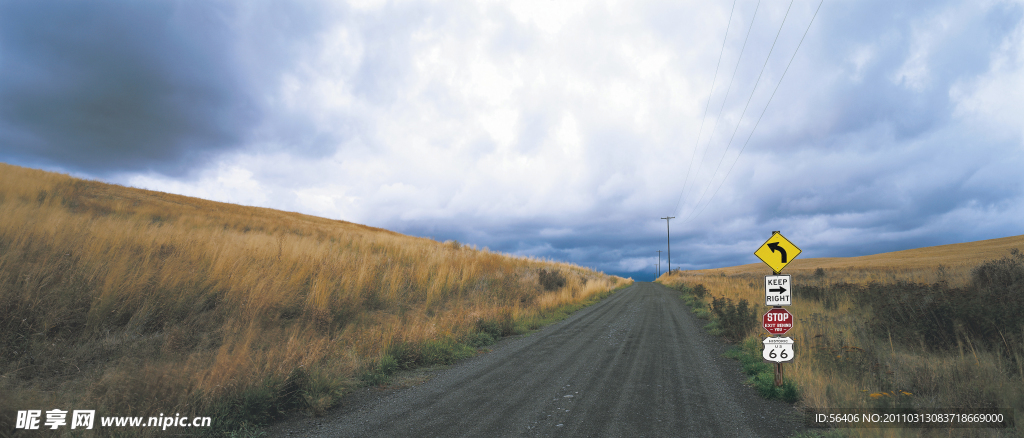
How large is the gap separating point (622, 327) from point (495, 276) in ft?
23.1

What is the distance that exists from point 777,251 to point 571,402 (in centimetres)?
435

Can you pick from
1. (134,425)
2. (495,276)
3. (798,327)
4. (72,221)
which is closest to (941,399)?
(798,327)

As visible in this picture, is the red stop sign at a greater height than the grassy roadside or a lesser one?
greater

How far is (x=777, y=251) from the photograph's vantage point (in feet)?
20.3

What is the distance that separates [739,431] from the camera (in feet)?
14.9

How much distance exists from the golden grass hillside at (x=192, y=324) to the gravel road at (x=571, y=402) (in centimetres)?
79

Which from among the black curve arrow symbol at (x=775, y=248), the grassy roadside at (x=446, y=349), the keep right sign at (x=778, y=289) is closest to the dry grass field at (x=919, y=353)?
the keep right sign at (x=778, y=289)

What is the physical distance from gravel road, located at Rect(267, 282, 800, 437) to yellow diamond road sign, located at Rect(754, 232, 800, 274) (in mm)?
2205

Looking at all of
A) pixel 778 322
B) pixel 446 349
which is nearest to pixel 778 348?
pixel 778 322

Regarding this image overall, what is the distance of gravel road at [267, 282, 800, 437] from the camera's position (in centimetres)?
453

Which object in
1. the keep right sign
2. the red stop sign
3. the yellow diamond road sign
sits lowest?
the red stop sign

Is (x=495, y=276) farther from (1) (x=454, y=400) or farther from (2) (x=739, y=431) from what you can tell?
(2) (x=739, y=431)

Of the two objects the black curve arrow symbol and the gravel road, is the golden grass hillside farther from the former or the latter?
the black curve arrow symbol

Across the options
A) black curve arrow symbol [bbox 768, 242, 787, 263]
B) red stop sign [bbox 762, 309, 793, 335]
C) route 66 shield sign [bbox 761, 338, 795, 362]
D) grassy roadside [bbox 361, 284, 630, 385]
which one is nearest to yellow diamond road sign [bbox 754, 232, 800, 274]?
black curve arrow symbol [bbox 768, 242, 787, 263]
